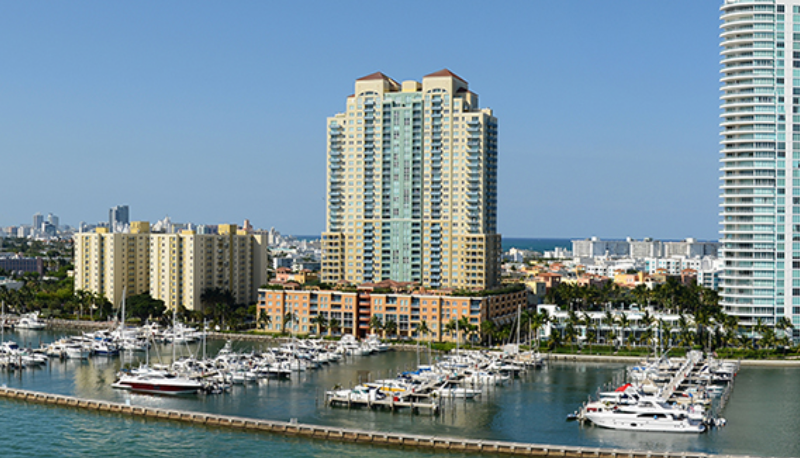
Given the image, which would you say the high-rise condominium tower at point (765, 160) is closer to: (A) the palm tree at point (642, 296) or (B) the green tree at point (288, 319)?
(A) the palm tree at point (642, 296)

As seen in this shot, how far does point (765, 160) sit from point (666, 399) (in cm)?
3124

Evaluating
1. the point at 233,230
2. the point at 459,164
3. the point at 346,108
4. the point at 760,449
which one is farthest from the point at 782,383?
the point at 233,230

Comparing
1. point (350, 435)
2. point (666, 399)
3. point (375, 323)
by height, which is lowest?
point (350, 435)

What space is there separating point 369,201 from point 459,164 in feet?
32.1

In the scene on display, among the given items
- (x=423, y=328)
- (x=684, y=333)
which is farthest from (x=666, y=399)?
(x=423, y=328)

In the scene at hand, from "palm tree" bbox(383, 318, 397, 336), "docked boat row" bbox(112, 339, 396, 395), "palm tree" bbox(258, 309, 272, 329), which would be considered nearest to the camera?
"docked boat row" bbox(112, 339, 396, 395)

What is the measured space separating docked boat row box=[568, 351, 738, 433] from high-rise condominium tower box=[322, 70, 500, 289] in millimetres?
27167

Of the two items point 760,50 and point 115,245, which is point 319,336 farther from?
point 760,50

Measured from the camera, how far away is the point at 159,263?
312ft

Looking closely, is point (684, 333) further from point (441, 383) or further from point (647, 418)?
point (647, 418)

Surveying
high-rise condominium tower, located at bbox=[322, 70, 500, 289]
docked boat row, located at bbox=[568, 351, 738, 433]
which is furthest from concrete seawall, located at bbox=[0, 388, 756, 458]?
high-rise condominium tower, located at bbox=[322, 70, 500, 289]

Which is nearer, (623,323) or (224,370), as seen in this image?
(224,370)

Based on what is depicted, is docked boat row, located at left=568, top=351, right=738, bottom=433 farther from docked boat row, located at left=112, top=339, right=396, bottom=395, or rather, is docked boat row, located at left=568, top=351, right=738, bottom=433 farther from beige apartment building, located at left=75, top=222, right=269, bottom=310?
beige apartment building, located at left=75, top=222, right=269, bottom=310

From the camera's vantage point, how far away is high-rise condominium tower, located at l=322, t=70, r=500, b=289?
84.3 metres
